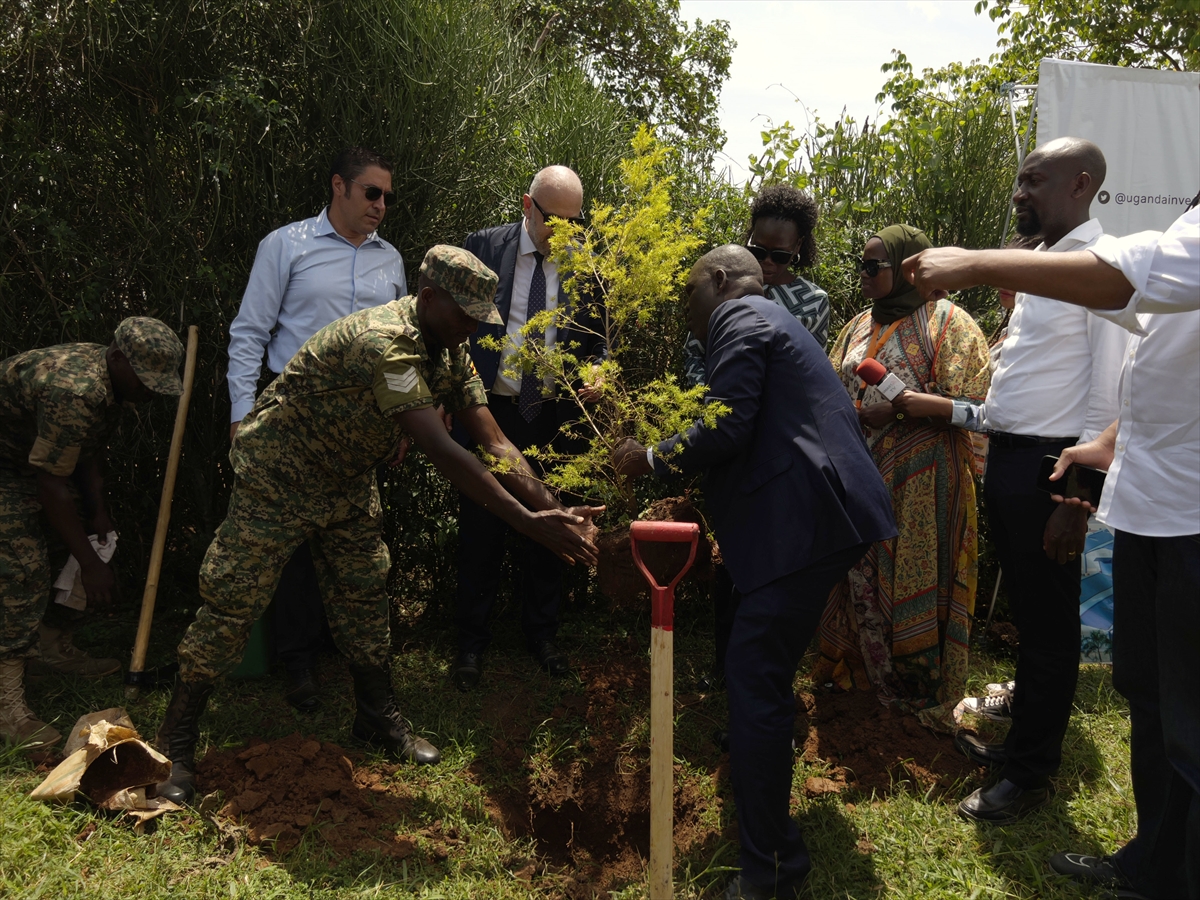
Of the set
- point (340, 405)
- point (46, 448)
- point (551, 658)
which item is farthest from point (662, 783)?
point (46, 448)

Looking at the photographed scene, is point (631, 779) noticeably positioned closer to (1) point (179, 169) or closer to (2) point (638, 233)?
(2) point (638, 233)

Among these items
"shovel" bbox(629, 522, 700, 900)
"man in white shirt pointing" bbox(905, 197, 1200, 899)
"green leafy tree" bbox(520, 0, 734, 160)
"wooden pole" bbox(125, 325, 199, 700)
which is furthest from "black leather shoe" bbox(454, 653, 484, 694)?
"green leafy tree" bbox(520, 0, 734, 160)

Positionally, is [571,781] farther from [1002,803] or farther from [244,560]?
[1002,803]

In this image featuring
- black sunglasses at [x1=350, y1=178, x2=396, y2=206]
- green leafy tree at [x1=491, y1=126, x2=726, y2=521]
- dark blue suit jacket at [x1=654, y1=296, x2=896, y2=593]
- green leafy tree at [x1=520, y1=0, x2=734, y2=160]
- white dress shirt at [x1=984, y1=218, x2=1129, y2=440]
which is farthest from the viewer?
green leafy tree at [x1=520, y1=0, x2=734, y2=160]

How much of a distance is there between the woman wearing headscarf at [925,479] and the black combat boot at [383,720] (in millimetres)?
2294

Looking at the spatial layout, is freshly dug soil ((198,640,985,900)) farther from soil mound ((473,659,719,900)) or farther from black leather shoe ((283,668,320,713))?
black leather shoe ((283,668,320,713))

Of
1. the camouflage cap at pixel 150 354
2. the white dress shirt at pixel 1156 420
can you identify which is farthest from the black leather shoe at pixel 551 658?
the white dress shirt at pixel 1156 420

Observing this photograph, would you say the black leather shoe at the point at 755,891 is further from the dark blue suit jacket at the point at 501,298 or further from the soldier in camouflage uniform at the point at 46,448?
the soldier in camouflage uniform at the point at 46,448

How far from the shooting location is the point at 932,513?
4047mm

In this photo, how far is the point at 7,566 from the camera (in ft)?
12.7

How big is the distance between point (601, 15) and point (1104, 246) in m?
15.0

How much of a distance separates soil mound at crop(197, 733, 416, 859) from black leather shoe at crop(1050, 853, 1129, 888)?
2.42 metres

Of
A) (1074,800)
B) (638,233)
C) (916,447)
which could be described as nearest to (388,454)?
(638,233)

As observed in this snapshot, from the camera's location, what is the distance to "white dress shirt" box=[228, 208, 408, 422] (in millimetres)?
4184
